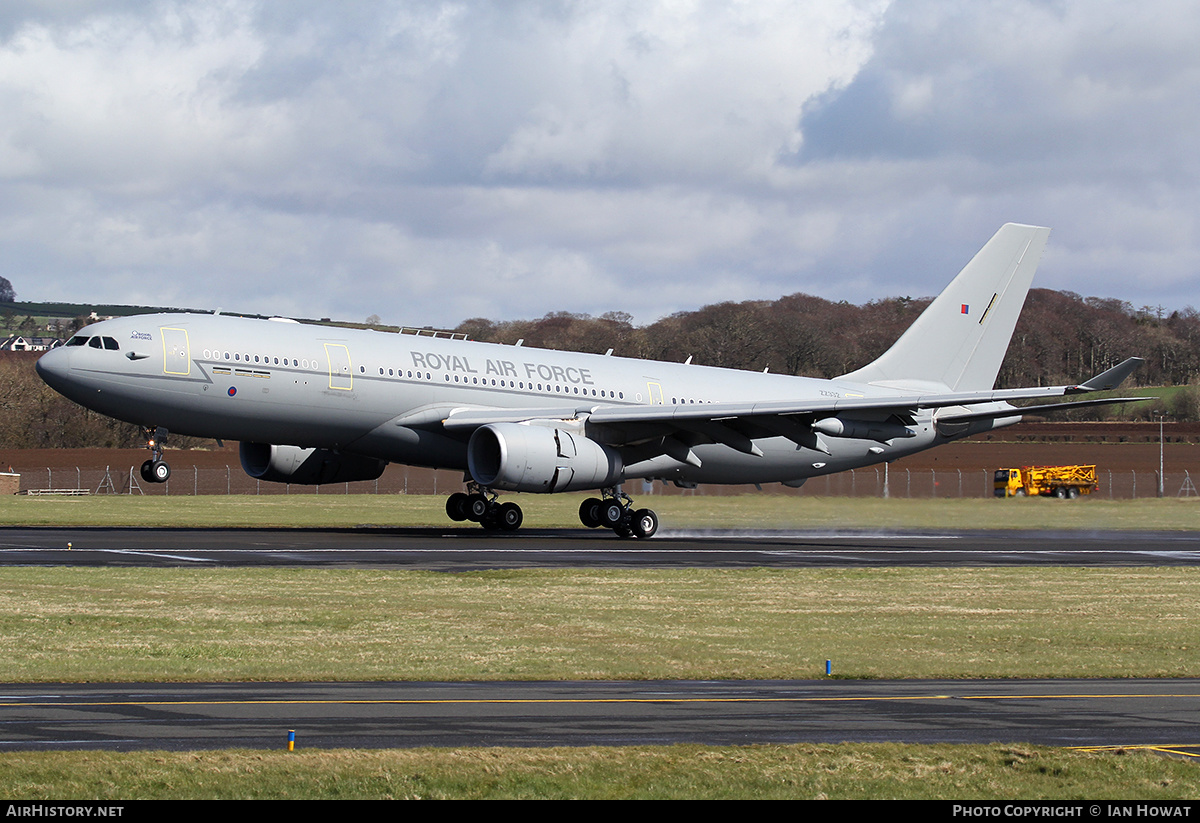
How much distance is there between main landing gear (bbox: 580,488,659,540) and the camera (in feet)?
120

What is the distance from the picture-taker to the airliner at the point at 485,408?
3167cm

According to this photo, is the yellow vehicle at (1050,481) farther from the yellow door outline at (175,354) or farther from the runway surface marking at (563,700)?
the runway surface marking at (563,700)

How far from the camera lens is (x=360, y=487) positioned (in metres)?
75.8

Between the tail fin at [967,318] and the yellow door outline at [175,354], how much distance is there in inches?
858

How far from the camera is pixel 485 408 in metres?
35.8

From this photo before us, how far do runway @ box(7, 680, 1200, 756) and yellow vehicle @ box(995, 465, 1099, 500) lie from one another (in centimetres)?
6705

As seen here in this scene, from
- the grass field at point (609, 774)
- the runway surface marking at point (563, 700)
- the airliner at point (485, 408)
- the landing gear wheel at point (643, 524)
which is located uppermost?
the airliner at point (485, 408)

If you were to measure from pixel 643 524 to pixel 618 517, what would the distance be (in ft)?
2.76

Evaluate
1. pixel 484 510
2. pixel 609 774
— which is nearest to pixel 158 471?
pixel 484 510

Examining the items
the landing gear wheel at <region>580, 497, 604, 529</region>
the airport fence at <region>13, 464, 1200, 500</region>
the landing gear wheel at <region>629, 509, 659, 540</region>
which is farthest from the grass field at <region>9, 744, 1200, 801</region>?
the airport fence at <region>13, 464, 1200, 500</region>

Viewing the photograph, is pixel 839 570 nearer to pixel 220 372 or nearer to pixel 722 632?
pixel 722 632

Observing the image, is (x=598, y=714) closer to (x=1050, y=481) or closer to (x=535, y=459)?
(x=535, y=459)

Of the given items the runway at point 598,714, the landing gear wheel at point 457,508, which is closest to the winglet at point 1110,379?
the landing gear wheel at point 457,508
